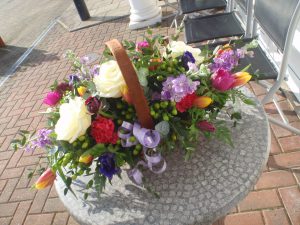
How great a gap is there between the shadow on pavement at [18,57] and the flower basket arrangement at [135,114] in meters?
4.13

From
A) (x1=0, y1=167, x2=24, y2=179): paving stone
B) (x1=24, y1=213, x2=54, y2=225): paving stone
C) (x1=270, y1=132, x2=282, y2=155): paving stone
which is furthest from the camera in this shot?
(x1=0, y1=167, x2=24, y2=179): paving stone

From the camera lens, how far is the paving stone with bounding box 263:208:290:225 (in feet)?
5.61

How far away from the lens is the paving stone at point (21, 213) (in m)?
2.32

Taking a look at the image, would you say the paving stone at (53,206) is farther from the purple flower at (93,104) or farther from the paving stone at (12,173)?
the purple flower at (93,104)

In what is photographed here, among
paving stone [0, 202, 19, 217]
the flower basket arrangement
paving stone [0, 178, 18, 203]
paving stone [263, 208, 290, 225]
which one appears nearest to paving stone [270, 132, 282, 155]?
paving stone [263, 208, 290, 225]

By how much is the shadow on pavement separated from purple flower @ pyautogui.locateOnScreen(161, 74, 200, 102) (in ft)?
13.9

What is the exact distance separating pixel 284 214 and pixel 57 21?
20.4ft

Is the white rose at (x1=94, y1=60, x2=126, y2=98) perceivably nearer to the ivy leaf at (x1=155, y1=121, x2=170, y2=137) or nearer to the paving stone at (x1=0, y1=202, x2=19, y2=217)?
the ivy leaf at (x1=155, y1=121, x2=170, y2=137)

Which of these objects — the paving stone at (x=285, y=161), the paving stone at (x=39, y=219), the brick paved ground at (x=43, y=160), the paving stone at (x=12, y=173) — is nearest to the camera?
the brick paved ground at (x=43, y=160)

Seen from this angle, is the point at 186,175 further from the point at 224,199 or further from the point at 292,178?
the point at 292,178

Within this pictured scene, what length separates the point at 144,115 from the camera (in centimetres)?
93

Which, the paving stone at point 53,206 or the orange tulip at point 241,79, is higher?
the orange tulip at point 241,79

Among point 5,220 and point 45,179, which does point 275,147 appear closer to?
point 45,179

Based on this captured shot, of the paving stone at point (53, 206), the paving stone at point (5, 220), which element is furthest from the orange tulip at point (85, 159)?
the paving stone at point (5, 220)
